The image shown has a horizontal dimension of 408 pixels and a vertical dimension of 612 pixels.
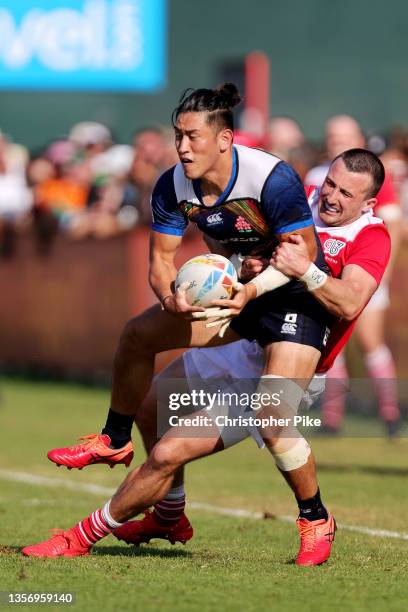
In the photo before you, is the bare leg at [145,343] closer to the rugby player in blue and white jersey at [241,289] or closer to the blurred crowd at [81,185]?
the rugby player in blue and white jersey at [241,289]

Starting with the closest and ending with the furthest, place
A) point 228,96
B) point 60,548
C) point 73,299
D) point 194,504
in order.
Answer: point 228,96 < point 60,548 < point 194,504 < point 73,299

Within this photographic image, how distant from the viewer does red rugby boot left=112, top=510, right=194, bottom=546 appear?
7656mm

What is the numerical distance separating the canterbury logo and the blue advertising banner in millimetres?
15578

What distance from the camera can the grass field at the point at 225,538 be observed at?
621cm

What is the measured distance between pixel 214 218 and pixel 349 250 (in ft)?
2.60

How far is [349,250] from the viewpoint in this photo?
739 cm

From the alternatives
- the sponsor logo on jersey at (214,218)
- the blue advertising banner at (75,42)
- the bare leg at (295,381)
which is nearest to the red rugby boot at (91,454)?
the bare leg at (295,381)

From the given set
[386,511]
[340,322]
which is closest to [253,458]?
[386,511]

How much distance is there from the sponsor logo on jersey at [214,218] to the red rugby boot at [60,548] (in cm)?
174

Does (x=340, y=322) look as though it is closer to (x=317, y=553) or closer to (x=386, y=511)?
(x=317, y=553)
